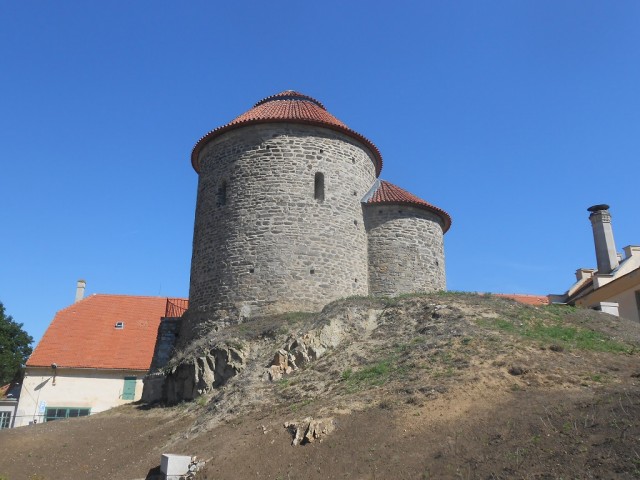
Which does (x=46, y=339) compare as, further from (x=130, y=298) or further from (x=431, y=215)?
(x=431, y=215)

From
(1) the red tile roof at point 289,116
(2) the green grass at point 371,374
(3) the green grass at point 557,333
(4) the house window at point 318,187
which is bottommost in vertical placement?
(2) the green grass at point 371,374

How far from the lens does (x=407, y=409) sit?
9148 millimetres

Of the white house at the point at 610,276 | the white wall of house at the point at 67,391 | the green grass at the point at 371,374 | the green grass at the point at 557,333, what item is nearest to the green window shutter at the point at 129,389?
the white wall of house at the point at 67,391

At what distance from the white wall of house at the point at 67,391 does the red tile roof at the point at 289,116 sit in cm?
1321

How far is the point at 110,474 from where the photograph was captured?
10.9 metres

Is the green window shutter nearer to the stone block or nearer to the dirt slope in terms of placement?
the dirt slope

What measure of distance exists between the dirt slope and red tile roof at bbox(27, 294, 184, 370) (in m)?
12.3

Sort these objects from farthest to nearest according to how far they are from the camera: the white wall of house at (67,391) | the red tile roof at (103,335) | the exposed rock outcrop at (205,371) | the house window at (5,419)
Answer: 1. the house window at (5,419)
2. the red tile roof at (103,335)
3. the white wall of house at (67,391)
4. the exposed rock outcrop at (205,371)

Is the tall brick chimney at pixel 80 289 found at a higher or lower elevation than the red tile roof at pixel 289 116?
lower

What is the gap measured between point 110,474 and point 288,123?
1204cm

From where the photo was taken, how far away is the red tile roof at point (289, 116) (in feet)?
60.1

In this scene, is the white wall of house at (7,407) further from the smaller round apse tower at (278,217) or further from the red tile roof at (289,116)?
the red tile roof at (289,116)

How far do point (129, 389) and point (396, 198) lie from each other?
17.4m

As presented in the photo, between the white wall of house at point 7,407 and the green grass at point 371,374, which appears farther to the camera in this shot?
the white wall of house at point 7,407
